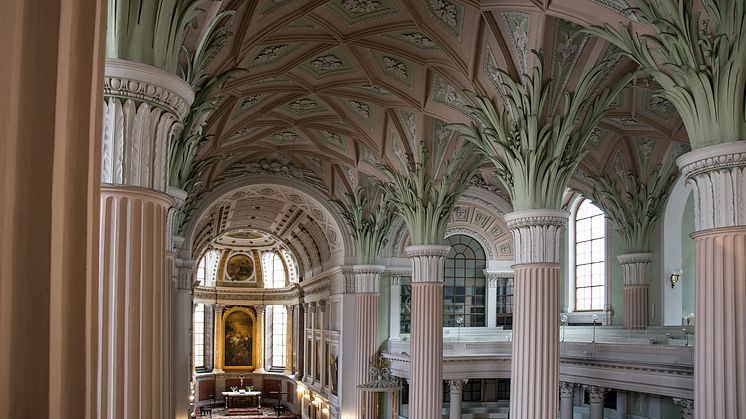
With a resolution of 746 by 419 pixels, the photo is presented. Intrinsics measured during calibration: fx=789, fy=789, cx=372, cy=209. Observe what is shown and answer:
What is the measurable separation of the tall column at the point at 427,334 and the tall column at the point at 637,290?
6369mm

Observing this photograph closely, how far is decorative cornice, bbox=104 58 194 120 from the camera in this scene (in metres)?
6.59

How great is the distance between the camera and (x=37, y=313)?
2361mm

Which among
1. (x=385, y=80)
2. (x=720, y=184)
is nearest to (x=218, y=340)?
(x=385, y=80)

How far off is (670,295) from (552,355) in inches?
421

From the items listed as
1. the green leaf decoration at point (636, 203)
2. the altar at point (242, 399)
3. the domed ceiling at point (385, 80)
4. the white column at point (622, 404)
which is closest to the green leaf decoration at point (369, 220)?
the domed ceiling at point (385, 80)

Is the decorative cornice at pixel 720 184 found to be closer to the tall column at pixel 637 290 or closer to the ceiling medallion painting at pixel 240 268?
the tall column at pixel 637 290

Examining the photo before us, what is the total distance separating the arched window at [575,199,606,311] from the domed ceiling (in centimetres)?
355

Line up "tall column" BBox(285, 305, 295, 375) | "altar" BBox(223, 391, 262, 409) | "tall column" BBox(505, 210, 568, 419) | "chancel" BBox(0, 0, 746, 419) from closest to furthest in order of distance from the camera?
"chancel" BBox(0, 0, 746, 419)
"tall column" BBox(505, 210, 568, 419)
"altar" BBox(223, 391, 262, 409)
"tall column" BBox(285, 305, 295, 375)

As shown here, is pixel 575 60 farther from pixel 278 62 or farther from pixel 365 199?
pixel 365 199

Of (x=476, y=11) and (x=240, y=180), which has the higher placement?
(x=476, y=11)

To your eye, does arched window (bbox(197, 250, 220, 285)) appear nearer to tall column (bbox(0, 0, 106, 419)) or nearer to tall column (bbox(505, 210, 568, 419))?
tall column (bbox(505, 210, 568, 419))

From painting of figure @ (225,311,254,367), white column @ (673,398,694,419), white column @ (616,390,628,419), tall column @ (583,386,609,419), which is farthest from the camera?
painting of figure @ (225,311,254,367)

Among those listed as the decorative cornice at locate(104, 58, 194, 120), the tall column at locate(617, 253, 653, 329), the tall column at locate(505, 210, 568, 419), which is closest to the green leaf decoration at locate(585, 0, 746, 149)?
the tall column at locate(505, 210, 568, 419)

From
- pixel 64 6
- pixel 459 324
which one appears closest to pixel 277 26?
pixel 64 6
